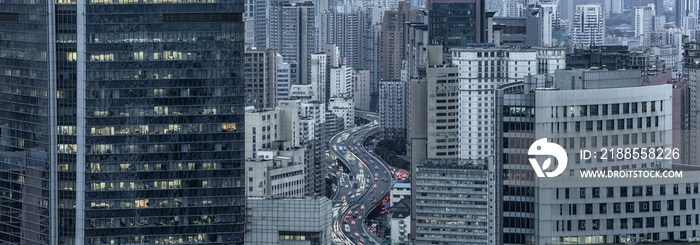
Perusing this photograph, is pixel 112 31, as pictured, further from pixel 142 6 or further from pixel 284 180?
pixel 284 180

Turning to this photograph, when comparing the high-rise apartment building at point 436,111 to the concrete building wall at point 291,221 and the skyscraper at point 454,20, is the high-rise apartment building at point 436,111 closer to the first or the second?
the skyscraper at point 454,20

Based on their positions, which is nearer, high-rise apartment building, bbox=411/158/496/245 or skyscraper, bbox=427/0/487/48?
high-rise apartment building, bbox=411/158/496/245

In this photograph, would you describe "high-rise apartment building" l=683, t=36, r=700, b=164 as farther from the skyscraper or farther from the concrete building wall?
the concrete building wall

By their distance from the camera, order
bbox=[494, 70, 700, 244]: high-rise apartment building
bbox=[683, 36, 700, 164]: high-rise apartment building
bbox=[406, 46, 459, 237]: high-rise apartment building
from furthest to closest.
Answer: bbox=[683, 36, 700, 164]: high-rise apartment building, bbox=[406, 46, 459, 237]: high-rise apartment building, bbox=[494, 70, 700, 244]: high-rise apartment building

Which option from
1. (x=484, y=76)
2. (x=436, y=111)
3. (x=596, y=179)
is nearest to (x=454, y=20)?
(x=436, y=111)

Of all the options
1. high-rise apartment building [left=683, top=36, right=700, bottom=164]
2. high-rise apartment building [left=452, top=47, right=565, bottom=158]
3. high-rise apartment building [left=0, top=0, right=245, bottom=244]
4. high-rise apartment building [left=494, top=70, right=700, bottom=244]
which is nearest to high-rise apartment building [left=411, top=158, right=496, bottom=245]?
high-rise apartment building [left=452, top=47, right=565, bottom=158]

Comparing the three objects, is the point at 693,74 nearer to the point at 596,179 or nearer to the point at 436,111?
the point at 436,111
